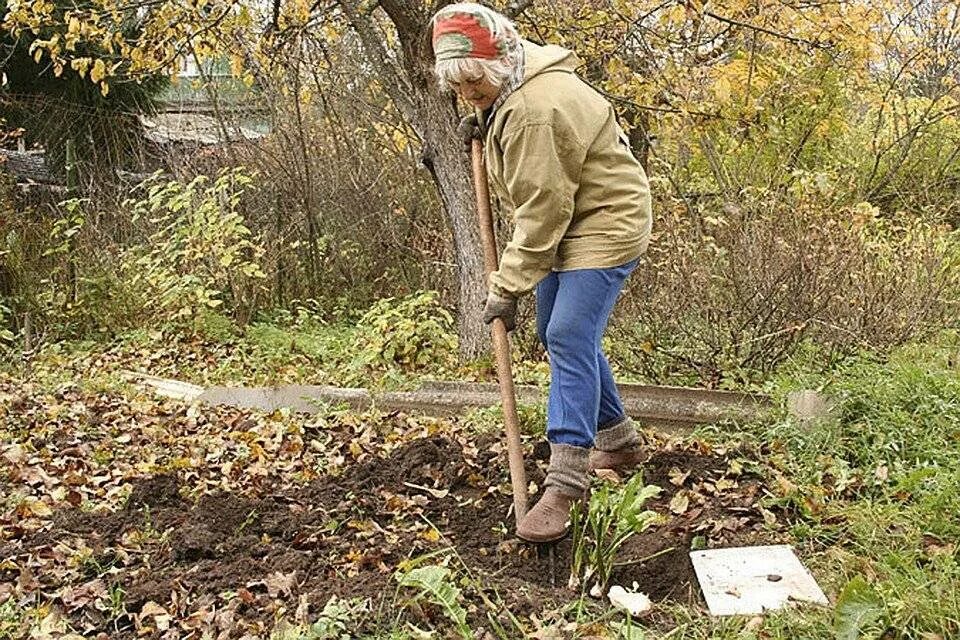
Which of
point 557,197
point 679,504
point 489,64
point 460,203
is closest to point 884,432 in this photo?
point 679,504

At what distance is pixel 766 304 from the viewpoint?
595 centimetres

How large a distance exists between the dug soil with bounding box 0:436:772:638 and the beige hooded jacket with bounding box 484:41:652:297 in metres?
1.02

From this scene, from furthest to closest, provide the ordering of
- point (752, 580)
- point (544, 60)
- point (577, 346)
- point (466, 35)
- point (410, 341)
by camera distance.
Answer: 1. point (410, 341)
2. point (577, 346)
3. point (544, 60)
4. point (466, 35)
5. point (752, 580)

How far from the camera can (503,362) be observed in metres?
3.81

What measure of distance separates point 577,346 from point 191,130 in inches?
359

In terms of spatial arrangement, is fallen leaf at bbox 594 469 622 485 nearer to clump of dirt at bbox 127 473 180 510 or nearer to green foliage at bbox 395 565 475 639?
green foliage at bbox 395 565 475 639

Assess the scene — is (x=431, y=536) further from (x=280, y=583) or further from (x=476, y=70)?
(x=476, y=70)

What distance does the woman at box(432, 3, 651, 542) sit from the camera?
3.39 meters

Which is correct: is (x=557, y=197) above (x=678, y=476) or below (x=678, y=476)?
above

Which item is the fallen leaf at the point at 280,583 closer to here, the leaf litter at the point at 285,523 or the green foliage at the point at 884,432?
the leaf litter at the point at 285,523

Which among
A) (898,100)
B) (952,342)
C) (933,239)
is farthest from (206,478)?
(898,100)

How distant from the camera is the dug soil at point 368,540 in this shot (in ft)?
11.0

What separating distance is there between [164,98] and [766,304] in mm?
9677

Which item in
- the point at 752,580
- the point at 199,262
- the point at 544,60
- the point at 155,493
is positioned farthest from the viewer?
the point at 199,262
